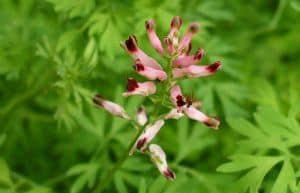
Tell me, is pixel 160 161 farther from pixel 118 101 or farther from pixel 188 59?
pixel 118 101

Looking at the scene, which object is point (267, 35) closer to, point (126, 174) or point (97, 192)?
point (126, 174)

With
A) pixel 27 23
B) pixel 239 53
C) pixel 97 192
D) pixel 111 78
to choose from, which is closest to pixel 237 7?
pixel 239 53

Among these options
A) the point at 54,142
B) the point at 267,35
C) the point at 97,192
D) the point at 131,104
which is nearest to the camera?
the point at 97,192

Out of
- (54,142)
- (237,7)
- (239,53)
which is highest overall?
(237,7)

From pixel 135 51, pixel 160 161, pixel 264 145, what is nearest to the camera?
pixel 135 51

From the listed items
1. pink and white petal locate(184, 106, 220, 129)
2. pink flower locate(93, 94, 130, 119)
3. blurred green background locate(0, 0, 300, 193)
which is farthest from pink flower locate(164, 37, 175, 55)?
blurred green background locate(0, 0, 300, 193)

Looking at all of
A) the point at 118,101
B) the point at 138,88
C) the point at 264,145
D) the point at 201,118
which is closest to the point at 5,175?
the point at 118,101

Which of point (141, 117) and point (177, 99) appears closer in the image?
point (177, 99)
